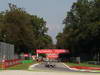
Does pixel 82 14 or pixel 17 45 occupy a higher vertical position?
pixel 82 14

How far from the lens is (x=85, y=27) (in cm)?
10669

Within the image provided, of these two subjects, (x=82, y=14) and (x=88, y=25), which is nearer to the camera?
(x=88, y=25)

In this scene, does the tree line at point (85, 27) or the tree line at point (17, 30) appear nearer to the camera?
the tree line at point (85, 27)

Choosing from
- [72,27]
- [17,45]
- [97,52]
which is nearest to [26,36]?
[17,45]

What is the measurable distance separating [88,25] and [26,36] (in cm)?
2286

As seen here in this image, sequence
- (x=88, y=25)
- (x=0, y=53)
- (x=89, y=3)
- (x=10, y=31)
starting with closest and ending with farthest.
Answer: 1. (x=0, y=53)
2. (x=88, y=25)
3. (x=10, y=31)
4. (x=89, y=3)

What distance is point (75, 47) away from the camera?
389 feet

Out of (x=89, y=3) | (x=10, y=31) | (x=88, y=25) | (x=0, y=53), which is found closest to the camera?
(x=0, y=53)

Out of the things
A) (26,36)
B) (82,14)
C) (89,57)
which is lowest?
(89,57)

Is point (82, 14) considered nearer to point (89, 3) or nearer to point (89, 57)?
point (89, 3)

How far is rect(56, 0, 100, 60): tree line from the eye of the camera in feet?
340

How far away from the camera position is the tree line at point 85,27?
104 metres

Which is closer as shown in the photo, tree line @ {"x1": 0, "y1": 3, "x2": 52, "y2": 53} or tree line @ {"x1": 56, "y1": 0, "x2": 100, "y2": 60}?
tree line @ {"x1": 56, "y1": 0, "x2": 100, "y2": 60}

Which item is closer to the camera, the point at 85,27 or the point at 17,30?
the point at 85,27
